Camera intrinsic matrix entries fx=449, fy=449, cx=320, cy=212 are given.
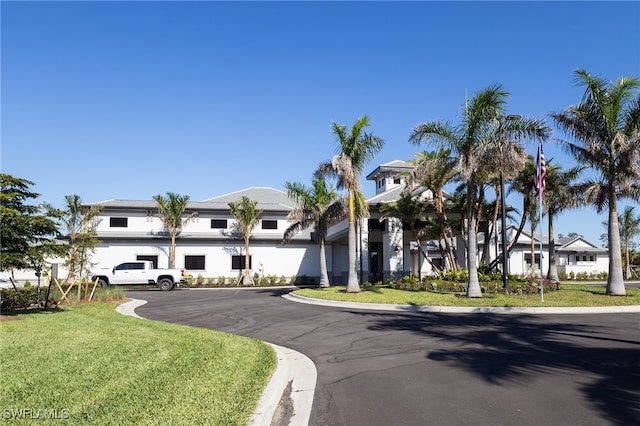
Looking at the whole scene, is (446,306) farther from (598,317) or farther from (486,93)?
(486,93)

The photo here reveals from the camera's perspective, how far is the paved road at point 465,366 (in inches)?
214

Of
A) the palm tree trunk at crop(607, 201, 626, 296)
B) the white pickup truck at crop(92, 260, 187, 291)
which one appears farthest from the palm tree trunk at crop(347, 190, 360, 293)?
the white pickup truck at crop(92, 260, 187, 291)

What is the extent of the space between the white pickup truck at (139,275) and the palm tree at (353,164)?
13757 mm

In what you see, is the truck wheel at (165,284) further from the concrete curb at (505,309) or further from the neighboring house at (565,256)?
the neighboring house at (565,256)

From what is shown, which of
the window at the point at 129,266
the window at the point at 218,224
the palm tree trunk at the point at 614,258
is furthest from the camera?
the window at the point at 218,224

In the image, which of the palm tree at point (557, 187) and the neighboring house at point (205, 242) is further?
the neighboring house at point (205, 242)

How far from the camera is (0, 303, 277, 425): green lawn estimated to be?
5.08 meters

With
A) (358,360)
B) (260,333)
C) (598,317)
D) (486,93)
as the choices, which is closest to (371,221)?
(486,93)

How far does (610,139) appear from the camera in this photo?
1983 cm

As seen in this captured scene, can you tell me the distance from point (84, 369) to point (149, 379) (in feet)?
4.19

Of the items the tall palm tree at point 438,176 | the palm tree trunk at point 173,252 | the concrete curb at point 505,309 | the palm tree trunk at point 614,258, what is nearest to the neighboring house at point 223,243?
the palm tree trunk at point 173,252

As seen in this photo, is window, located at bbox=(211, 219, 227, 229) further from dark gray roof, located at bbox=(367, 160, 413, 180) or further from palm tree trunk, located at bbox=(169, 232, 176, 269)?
dark gray roof, located at bbox=(367, 160, 413, 180)

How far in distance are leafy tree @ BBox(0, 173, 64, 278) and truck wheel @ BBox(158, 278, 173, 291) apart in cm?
1624

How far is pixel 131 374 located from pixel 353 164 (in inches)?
663
